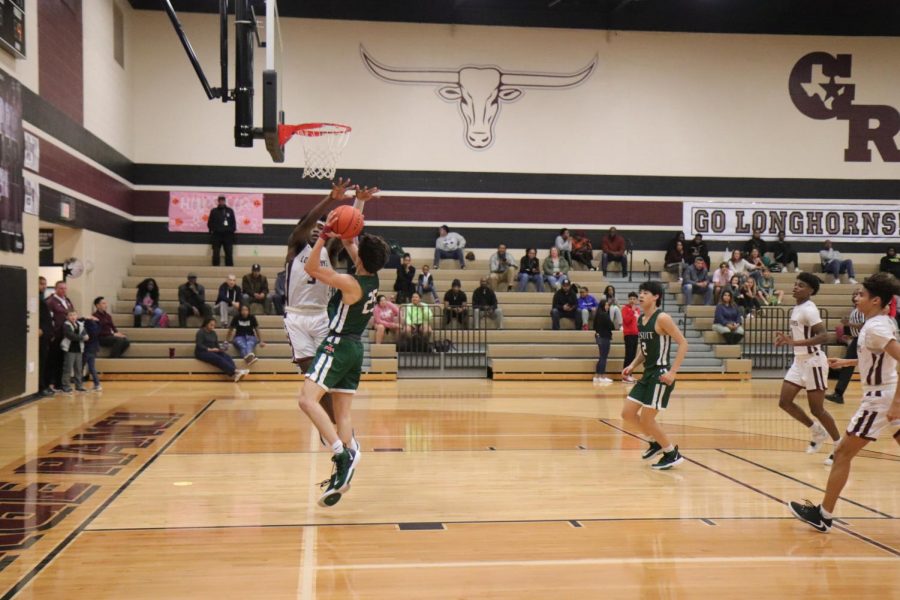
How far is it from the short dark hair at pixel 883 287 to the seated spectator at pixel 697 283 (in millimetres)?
15147

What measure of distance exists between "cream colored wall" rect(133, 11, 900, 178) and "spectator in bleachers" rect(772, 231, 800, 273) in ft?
6.51

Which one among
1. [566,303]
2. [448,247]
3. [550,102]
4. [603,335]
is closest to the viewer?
[603,335]

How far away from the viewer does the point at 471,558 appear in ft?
15.7

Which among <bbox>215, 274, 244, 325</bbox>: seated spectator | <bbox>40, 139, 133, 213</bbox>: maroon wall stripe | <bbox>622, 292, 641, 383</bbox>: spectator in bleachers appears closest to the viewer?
<bbox>40, 139, 133, 213</bbox>: maroon wall stripe

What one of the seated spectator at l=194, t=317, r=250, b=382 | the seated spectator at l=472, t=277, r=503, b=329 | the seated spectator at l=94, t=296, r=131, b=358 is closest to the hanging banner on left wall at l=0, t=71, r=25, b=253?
the seated spectator at l=94, t=296, r=131, b=358

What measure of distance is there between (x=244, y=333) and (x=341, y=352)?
1155 cm

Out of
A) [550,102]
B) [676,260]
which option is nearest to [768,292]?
[676,260]

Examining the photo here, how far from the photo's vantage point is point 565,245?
21344 millimetres

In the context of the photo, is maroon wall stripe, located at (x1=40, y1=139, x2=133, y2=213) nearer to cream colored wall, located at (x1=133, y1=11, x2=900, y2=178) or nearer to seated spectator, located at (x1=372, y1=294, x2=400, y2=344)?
cream colored wall, located at (x1=133, y1=11, x2=900, y2=178)


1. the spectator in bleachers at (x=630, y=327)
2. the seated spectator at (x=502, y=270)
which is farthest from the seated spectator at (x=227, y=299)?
the spectator in bleachers at (x=630, y=327)

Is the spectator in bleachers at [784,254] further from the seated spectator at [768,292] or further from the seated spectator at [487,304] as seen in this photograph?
the seated spectator at [487,304]

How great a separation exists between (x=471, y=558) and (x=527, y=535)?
2.02ft

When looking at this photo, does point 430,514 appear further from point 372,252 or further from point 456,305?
point 456,305

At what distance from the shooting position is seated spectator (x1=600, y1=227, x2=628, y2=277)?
70.5ft
